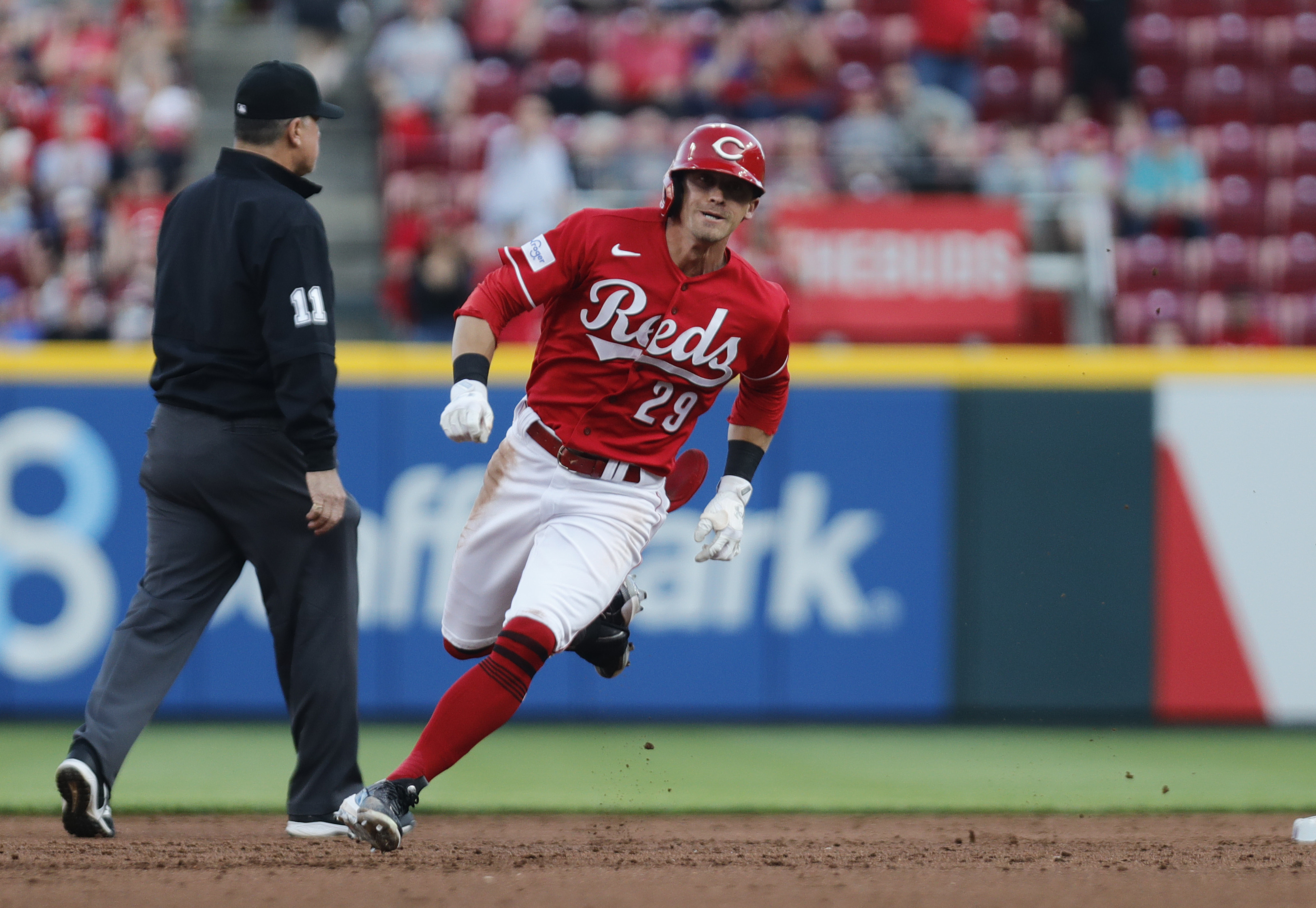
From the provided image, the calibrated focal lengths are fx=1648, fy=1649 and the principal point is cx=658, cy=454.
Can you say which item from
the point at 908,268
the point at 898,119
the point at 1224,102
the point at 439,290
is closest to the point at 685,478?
the point at 439,290

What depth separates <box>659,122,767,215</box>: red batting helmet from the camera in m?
4.72

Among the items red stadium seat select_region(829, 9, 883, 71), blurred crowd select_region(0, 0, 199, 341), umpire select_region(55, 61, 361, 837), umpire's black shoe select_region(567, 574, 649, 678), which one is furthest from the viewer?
red stadium seat select_region(829, 9, 883, 71)

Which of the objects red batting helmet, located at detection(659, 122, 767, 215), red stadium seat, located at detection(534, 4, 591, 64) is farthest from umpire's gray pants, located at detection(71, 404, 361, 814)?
red stadium seat, located at detection(534, 4, 591, 64)

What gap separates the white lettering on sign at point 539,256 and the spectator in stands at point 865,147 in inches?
240

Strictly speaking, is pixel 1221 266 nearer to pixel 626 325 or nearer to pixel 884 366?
pixel 884 366

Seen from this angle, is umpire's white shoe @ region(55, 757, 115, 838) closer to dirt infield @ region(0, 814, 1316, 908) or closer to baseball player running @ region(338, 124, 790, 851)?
dirt infield @ region(0, 814, 1316, 908)

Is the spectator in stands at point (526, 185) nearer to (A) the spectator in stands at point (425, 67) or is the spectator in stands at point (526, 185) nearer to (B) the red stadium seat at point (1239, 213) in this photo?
(A) the spectator in stands at point (425, 67)

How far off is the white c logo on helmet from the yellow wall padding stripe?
3473mm

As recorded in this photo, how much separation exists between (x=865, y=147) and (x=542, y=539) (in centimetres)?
691

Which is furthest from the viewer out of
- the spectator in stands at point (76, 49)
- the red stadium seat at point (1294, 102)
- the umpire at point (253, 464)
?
the red stadium seat at point (1294, 102)

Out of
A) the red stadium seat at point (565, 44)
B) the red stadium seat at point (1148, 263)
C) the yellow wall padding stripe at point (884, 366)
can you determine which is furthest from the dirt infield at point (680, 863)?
the red stadium seat at point (565, 44)

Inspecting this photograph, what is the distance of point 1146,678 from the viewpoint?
8.19 metres

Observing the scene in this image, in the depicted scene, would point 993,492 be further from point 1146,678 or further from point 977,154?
point 977,154

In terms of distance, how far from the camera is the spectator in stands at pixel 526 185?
34.3 ft
